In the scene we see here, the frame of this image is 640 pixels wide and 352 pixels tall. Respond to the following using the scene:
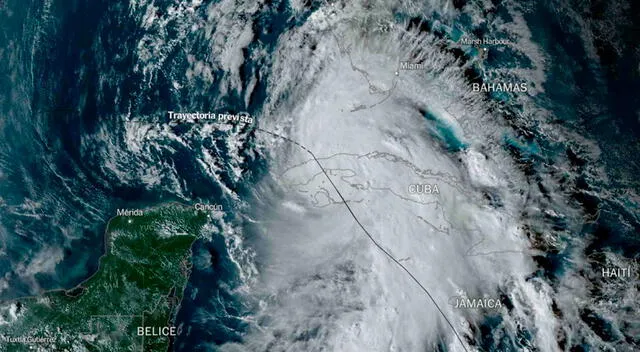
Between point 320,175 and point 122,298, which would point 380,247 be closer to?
point 320,175

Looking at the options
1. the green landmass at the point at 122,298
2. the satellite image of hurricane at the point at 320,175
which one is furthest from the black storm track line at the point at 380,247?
the green landmass at the point at 122,298

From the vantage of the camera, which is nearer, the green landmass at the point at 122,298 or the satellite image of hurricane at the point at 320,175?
the satellite image of hurricane at the point at 320,175

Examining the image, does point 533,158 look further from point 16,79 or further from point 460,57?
point 16,79

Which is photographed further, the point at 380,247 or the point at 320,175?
the point at 320,175

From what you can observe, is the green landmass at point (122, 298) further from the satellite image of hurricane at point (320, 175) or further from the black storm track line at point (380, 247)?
the black storm track line at point (380, 247)

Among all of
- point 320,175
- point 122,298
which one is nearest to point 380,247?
point 320,175

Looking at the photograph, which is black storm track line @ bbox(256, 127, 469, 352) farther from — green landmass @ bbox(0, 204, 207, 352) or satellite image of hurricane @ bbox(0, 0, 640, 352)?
green landmass @ bbox(0, 204, 207, 352)

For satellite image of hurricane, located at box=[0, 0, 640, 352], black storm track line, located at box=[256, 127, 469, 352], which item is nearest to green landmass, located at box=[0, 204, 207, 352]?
satellite image of hurricane, located at box=[0, 0, 640, 352]
